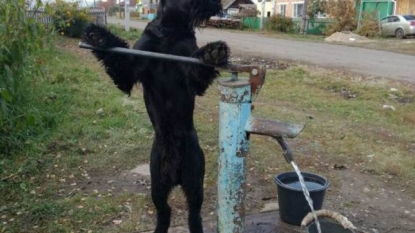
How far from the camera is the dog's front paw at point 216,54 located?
6.66ft

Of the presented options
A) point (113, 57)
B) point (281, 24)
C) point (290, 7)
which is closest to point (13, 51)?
point (113, 57)

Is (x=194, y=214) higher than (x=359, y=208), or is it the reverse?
(x=194, y=214)

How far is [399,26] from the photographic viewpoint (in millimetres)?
23594

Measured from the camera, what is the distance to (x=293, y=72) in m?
10.2

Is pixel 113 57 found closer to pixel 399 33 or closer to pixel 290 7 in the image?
pixel 399 33

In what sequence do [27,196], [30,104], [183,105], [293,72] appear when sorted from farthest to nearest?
[293,72] → [30,104] → [27,196] → [183,105]

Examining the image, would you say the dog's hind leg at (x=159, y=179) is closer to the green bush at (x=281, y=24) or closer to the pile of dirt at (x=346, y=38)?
the pile of dirt at (x=346, y=38)

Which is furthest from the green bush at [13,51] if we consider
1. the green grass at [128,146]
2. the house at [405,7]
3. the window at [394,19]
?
the house at [405,7]

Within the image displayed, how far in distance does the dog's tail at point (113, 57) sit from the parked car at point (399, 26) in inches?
920

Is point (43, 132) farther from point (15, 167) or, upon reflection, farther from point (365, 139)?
point (365, 139)

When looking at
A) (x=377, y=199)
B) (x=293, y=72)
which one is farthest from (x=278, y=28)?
(x=377, y=199)

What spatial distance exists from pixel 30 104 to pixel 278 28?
79.4 ft

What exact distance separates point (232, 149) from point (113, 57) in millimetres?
758

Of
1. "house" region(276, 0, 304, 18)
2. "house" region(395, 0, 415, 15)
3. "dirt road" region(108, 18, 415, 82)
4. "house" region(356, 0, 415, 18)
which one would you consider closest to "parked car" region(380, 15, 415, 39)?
"house" region(356, 0, 415, 18)
